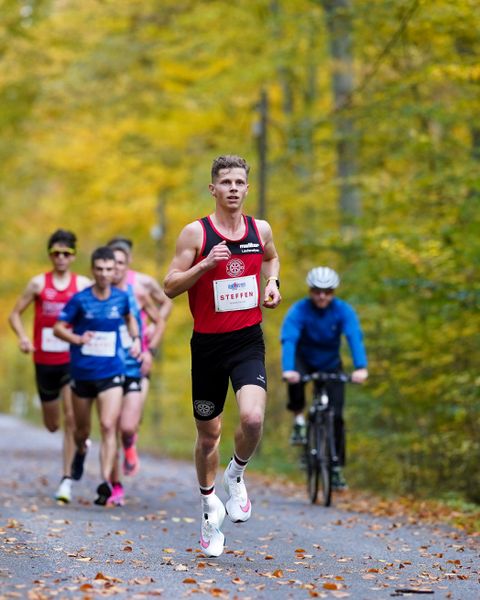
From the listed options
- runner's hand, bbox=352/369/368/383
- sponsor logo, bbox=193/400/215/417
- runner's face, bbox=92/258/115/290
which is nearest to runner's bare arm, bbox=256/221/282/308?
sponsor logo, bbox=193/400/215/417

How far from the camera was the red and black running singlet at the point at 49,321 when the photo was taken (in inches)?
489

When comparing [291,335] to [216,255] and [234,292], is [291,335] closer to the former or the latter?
[234,292]

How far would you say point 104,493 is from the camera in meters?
11.2

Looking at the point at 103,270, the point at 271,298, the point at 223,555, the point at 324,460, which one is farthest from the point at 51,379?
the point at 271,298

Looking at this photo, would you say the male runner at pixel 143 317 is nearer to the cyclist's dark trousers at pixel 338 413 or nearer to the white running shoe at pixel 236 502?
the cyclist's dark trousers at pixel 338 413

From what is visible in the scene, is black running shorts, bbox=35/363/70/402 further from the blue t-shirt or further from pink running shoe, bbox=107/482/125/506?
pink running shoe, bbox=107/482/125/506

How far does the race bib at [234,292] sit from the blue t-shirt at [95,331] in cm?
353

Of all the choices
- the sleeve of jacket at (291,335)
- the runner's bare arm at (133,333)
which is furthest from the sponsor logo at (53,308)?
the sleeve of jacket at (291,335)

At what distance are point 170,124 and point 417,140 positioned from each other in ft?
36.1

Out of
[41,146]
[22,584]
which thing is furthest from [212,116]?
[22,584]

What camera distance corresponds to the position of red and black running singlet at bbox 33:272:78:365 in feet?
40.8

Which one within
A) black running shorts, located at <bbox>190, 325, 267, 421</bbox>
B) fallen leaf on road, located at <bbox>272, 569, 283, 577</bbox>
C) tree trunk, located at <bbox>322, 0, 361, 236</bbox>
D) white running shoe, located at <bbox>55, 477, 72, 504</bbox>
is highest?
tree trunk, located at <bbox>322, 0, 361, 236</bbox>

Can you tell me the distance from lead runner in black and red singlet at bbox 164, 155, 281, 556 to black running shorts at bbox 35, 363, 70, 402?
4.71 meters

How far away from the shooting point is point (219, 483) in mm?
14695
